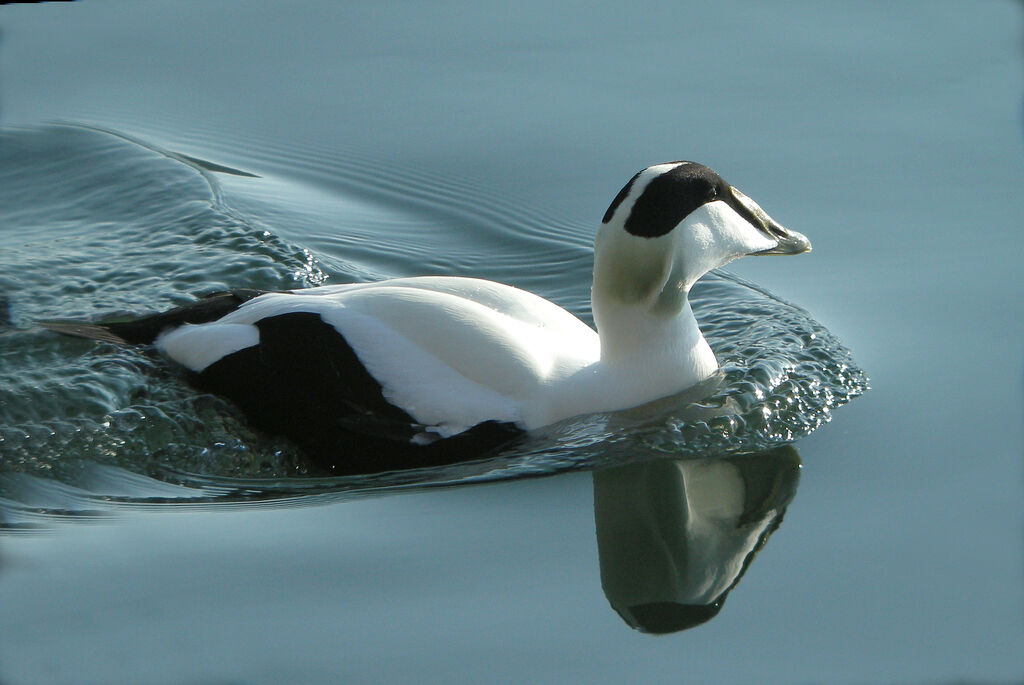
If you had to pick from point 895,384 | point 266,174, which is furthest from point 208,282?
point 895,384

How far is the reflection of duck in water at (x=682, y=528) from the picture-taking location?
3.74 metres

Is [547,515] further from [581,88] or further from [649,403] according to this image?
[581,88]

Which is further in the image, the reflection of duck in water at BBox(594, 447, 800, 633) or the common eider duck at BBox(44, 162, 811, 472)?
the common eider duck at BBox(44, 162, 811, 472)

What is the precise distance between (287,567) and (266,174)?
3051 millimetres

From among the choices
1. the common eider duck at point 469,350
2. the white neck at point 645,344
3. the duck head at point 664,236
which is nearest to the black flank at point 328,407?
the common eider duck at point 469,350

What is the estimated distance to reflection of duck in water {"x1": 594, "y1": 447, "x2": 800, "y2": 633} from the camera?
3736 mm

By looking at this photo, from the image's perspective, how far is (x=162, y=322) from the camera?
15.3 ft

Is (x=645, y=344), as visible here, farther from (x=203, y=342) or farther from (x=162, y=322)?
(x=162, y=322)

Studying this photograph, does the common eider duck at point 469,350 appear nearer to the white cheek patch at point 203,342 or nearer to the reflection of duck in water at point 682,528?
the white cheek patch at point 203,342

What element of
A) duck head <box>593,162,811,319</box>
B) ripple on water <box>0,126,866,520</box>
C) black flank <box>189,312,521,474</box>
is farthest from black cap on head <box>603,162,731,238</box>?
black flank <box>189,312,521,474</box>

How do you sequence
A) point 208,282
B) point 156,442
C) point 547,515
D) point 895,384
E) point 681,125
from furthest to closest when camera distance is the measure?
point 681,125 → point 208,282 → point 895,384 → point 156,442 → point 547,515

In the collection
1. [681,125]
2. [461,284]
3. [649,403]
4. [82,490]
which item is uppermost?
[681,125]

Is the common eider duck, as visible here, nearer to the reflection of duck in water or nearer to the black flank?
the black flank

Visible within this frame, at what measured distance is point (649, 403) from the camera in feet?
14.5
